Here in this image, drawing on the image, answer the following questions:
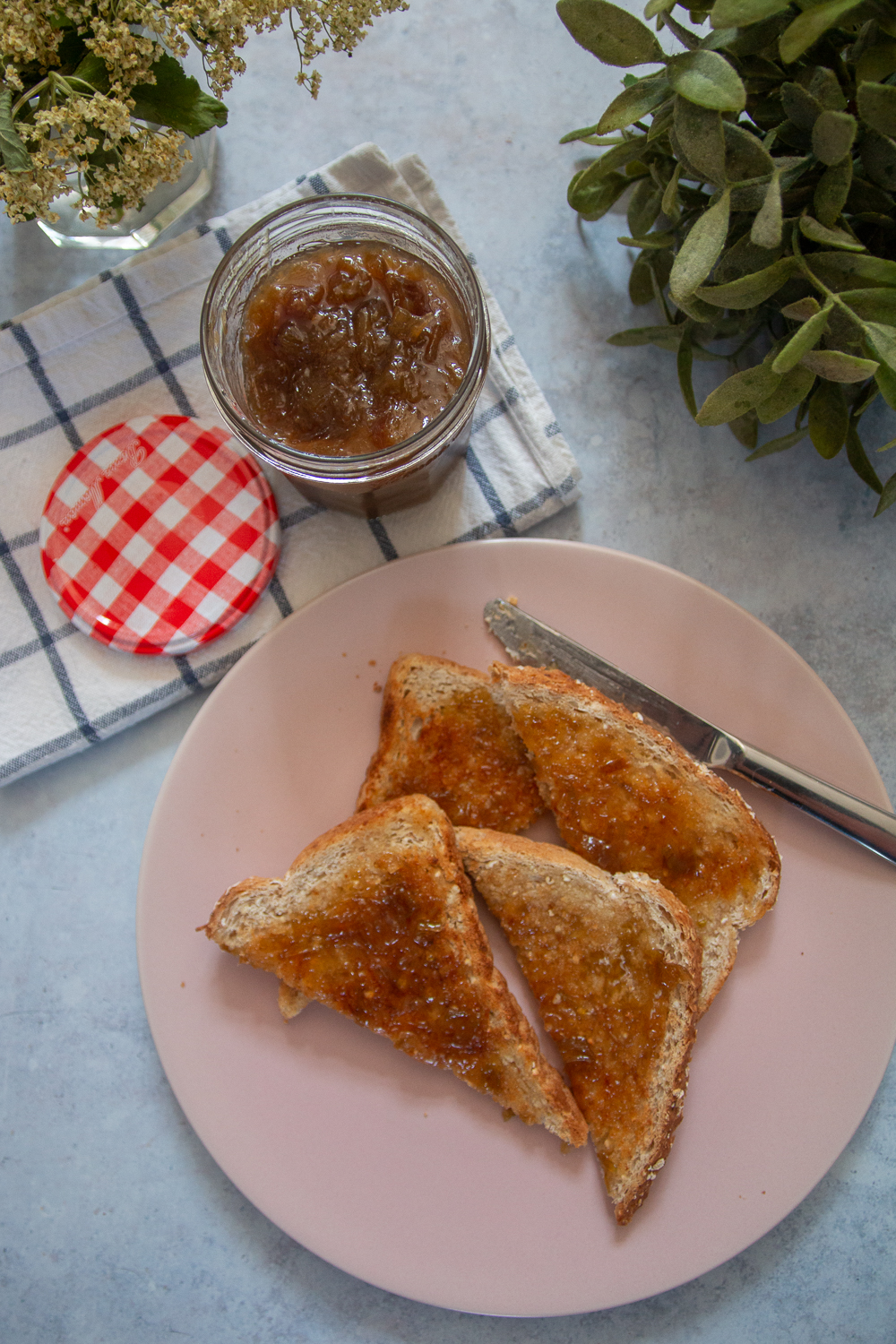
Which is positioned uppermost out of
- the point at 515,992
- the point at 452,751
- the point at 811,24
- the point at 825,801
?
the point at 811,24

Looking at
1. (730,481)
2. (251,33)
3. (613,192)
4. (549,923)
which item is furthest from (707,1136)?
(251,33)

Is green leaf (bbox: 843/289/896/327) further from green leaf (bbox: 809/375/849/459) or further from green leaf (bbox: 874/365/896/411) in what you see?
green leaf (bbox: 809/375/849/459)

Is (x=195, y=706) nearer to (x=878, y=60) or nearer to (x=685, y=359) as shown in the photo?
(x=685, y=359)

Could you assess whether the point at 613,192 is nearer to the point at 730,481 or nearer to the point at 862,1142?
the point at 730,481

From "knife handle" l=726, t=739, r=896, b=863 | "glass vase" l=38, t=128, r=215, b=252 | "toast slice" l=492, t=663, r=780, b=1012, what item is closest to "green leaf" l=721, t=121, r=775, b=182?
"toast slice" l=492, t=663, r=780, b=1012

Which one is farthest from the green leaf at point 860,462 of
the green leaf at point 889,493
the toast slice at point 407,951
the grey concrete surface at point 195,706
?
the toast slice at point 407,951

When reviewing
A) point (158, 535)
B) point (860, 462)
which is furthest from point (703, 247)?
point (158, 535)
